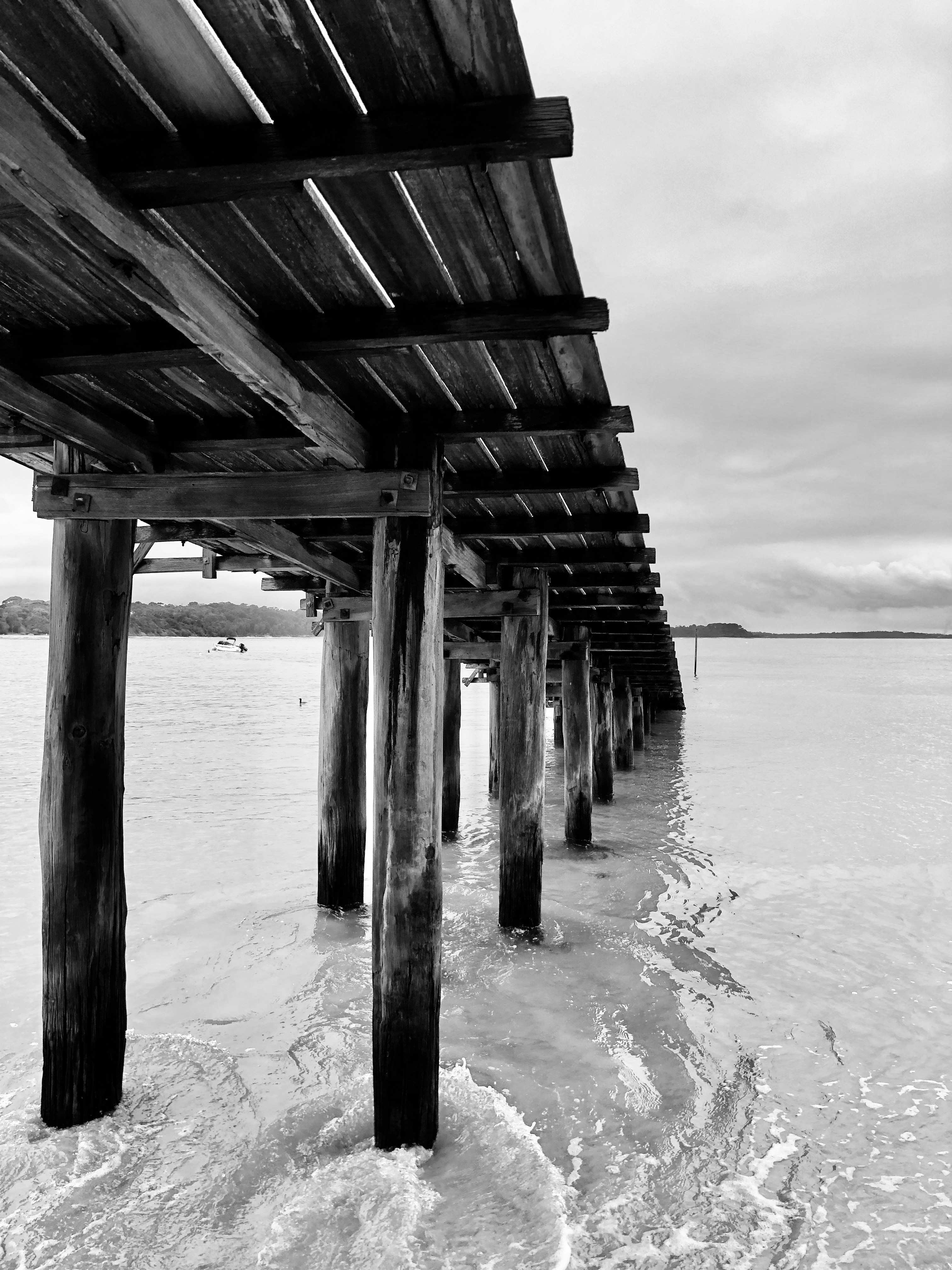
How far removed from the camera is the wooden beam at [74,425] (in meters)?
3.15

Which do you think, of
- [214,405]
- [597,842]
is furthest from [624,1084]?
[597,842]

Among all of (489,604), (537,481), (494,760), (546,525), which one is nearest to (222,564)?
(489,604)

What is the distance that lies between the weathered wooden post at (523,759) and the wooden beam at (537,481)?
2.48m

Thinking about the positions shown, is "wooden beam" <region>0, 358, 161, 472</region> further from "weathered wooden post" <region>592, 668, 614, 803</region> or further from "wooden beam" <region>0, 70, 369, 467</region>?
"weathered wooden post" <region>592, 668, 614, 803</region>

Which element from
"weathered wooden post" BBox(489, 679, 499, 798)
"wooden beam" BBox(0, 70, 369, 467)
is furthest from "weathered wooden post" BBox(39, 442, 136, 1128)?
"weathered wooden post" BBox(489, 679, 499, 798)

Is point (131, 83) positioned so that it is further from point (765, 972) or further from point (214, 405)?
point (765, 972)

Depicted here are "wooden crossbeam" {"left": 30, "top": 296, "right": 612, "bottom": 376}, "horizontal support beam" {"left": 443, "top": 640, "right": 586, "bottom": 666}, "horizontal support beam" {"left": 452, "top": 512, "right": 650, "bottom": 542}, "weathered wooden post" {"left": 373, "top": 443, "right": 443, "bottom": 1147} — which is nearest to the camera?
"wooden crossbeam" {"left": 30, "top": 296, "right": 612, "bottom": 376}

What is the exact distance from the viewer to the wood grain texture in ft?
36.0

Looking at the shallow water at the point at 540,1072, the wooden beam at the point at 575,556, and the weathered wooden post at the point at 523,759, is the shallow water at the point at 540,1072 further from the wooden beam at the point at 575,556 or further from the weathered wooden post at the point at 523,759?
the wooden beam at the point at 575,556

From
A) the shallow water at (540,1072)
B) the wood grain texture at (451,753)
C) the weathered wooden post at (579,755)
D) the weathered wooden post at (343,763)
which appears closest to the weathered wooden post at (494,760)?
the wood grain texture at (451,753)

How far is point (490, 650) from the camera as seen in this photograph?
10031 mm

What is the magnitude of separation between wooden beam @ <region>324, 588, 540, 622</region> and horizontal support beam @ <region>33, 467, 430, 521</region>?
10.0ft

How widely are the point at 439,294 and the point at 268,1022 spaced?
4.64m

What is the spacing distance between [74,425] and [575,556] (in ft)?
13.6
